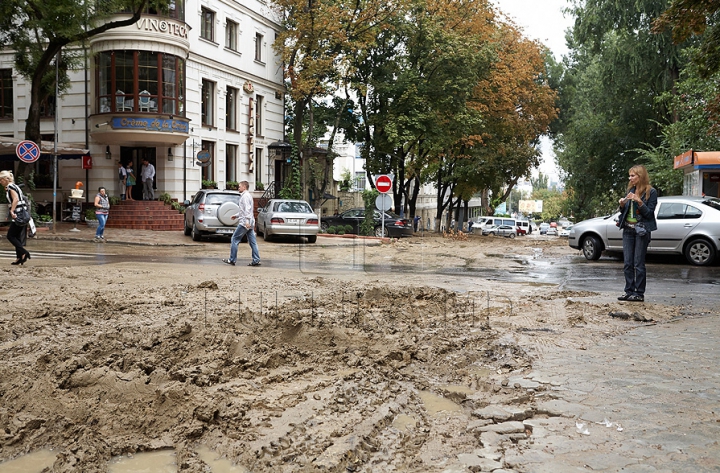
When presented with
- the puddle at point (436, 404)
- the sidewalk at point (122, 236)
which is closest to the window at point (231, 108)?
the sidewalk at point (122, 236)

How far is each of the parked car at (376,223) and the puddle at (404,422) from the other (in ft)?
84.6

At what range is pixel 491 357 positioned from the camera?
20.6 ft

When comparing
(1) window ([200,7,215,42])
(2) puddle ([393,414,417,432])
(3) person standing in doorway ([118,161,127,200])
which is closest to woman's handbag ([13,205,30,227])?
(2) puddle ([393,414,417,432])

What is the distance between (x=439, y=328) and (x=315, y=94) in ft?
86.4

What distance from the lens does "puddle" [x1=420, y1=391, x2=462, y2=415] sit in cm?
482

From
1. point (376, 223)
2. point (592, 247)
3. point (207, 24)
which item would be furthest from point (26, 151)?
point (592, 247)

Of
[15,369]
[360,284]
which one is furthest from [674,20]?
[15,369]

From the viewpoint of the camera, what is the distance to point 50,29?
73.2ft

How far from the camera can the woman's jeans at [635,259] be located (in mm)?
9547

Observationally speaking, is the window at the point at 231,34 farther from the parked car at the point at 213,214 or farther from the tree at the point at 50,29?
the parked car at the point at 213,214

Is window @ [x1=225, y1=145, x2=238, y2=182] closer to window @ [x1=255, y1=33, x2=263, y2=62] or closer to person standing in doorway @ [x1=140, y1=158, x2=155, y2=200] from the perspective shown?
window @ [x1=255, y1=33, x2=263, y2=62]

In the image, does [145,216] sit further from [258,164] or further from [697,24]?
[697,24]

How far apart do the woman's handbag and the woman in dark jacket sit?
10490mm

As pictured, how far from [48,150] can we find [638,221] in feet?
75.4
